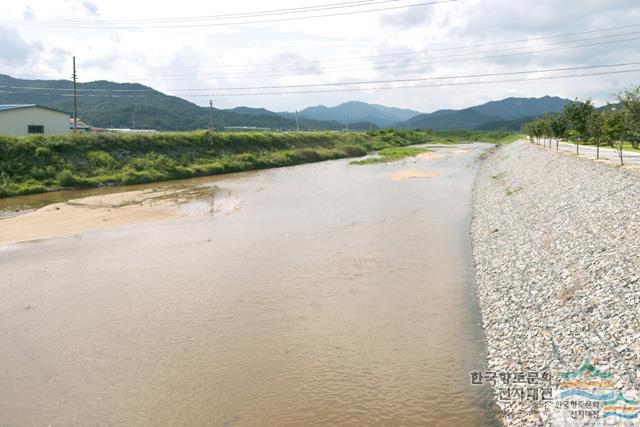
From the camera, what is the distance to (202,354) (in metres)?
10.9

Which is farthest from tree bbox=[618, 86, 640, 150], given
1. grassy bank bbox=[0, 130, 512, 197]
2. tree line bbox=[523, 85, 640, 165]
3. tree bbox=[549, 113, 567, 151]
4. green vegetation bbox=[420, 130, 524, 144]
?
green vegetation bbox=[420, 130, 524, 144]

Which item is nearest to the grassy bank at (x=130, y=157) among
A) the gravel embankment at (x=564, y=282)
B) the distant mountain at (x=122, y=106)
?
the gravel embankment at (x=564, y=282)

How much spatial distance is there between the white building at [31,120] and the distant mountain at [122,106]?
66.3 metres

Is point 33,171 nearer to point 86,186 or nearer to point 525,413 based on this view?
point 86,186

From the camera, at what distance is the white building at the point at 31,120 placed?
1838 inches

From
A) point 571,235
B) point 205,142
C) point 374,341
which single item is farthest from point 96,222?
point 205,142

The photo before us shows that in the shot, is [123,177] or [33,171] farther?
[123,177]

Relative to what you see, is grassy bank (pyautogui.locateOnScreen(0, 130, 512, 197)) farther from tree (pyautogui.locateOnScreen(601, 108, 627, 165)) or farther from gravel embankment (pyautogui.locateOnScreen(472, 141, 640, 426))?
tree (pyautogui.locateOnScreen(601, 108, 627, 165))

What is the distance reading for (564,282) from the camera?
11.6 metres

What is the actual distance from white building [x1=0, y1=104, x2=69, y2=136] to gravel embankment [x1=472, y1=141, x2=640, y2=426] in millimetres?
48947

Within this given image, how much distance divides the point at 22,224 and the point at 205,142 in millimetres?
33843

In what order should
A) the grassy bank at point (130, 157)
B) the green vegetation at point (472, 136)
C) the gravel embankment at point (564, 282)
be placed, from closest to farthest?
1. the gravel embankment at point (564, 282)
2. the grassy bank at point (130, 157)
3. the green vegetation at point (472, 136)

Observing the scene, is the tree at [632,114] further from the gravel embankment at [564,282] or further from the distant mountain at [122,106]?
the distant mountain at [122,106]

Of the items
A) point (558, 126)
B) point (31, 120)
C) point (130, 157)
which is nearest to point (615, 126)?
point (558, 126)
